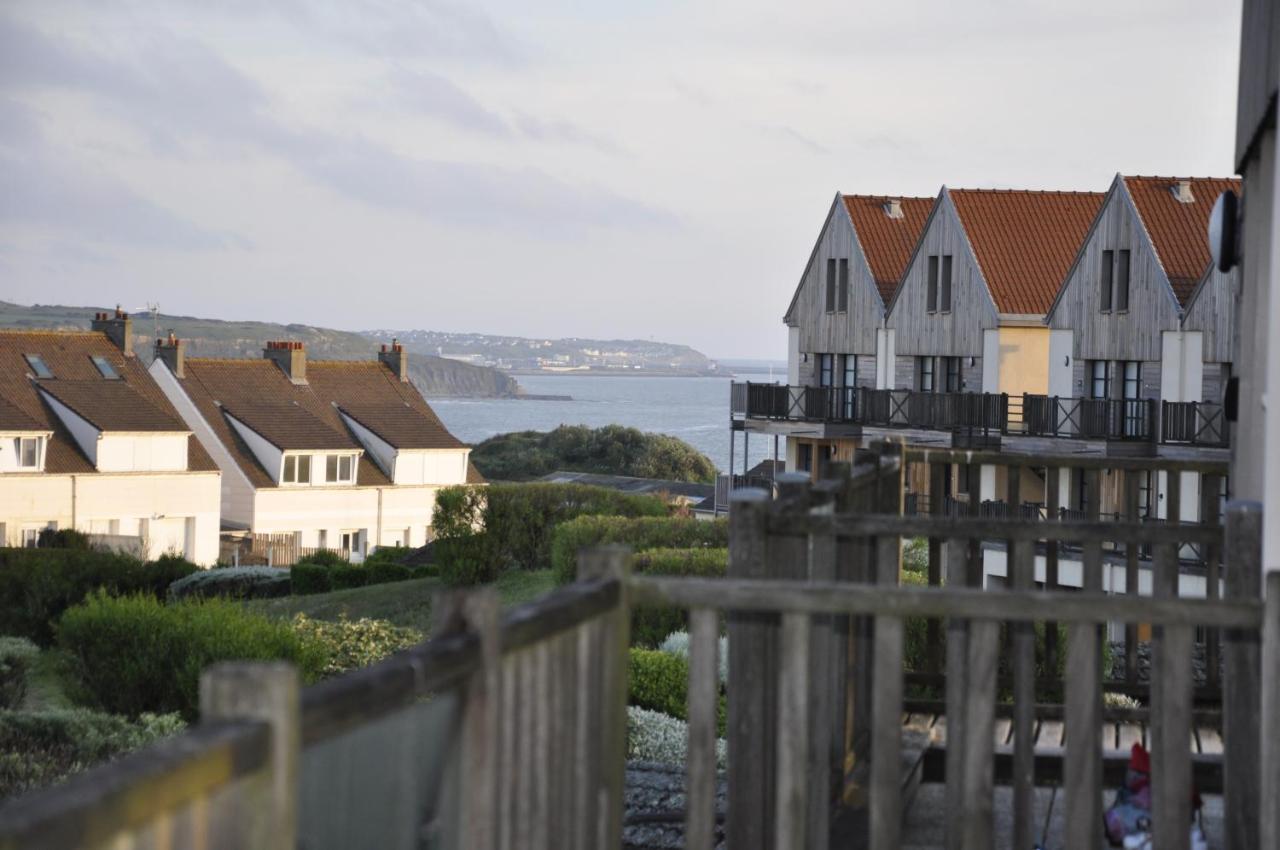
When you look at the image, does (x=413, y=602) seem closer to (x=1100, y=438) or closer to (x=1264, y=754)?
(x=1100, y=438)

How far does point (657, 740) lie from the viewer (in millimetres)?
13844

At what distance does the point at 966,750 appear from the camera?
4227mm

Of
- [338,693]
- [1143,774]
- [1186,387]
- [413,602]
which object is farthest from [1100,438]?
[338,693]

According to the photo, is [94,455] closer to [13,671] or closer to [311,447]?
[311,447]

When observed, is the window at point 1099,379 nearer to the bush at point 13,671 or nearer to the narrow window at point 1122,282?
the narrow window at point 1122,282

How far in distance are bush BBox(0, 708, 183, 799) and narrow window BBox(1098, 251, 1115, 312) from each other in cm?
3392

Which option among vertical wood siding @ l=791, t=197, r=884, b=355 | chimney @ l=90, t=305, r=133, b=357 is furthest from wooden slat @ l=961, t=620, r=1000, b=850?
chimney @ l=90, t=305, r=133, b=357

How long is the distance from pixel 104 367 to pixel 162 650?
143 ft

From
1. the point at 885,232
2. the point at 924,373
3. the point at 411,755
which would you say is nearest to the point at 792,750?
the point at 411,755

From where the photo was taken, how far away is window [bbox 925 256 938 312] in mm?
48125

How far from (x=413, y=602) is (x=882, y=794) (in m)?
25.9

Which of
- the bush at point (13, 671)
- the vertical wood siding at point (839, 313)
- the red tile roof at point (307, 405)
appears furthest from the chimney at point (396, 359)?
the bush at point (13, 671)

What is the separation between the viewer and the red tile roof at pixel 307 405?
59.4 m

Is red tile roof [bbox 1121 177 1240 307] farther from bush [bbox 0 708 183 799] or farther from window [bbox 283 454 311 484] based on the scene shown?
bush [bbox 0 708 183 799]
